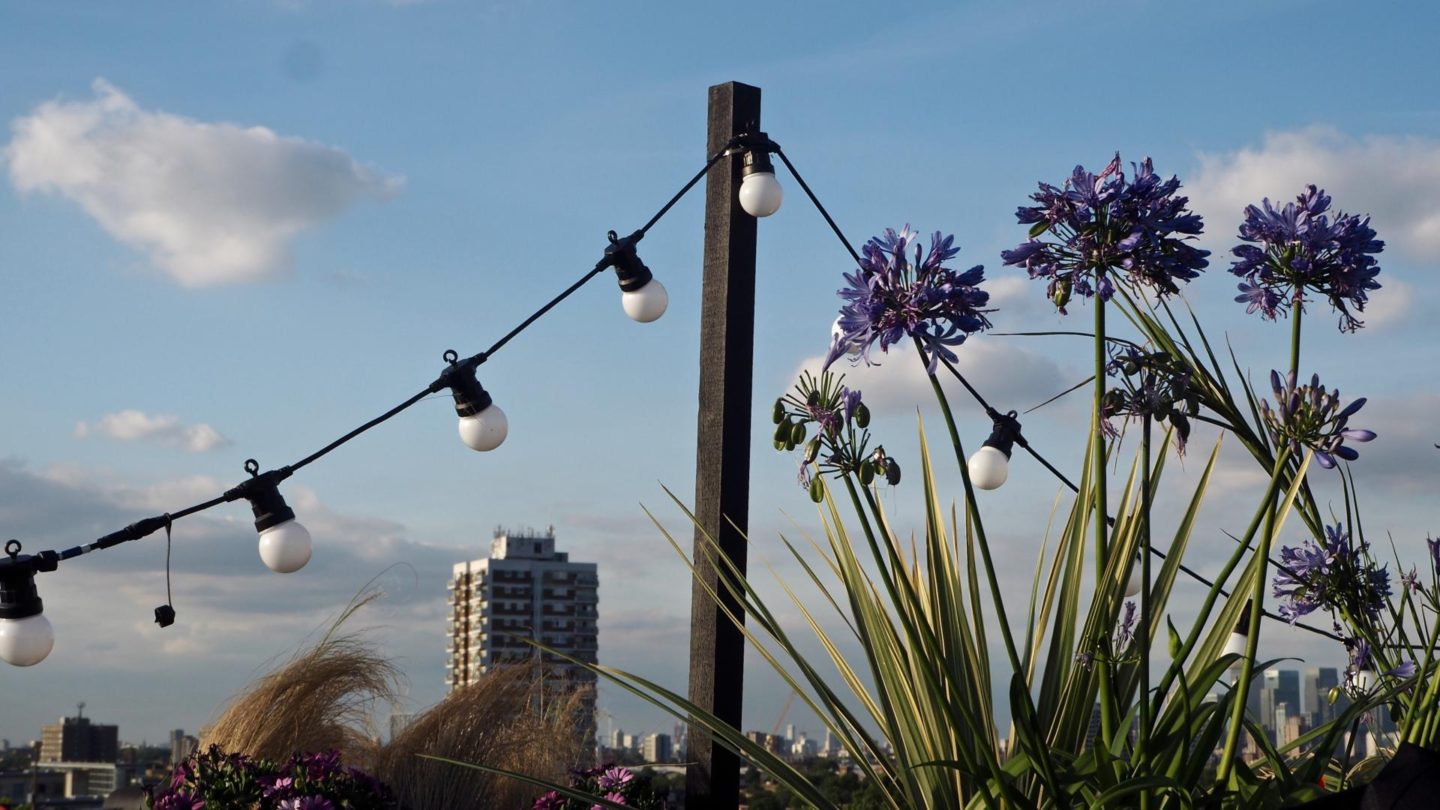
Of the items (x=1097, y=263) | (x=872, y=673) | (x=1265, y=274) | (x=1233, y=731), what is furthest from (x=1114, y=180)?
(x=872, y=673)

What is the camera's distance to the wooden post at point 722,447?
126 inches

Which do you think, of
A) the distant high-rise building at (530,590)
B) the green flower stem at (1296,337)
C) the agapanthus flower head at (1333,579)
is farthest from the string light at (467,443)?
the distant high-rise building at (530,590)

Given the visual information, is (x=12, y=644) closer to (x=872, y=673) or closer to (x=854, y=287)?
(x=872, y=673)

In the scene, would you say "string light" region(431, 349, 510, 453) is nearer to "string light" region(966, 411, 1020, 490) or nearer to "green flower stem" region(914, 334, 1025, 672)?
"string light" region(966, 411, 1020, 490)

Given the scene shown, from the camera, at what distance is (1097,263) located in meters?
1.61

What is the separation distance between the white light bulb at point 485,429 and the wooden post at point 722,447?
51 cm

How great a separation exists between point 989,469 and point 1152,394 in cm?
201

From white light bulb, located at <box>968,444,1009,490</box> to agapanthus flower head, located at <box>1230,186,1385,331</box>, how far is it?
5.88ft

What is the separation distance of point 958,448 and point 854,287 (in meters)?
0.28

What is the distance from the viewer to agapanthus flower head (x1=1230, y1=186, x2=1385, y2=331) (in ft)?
5.80

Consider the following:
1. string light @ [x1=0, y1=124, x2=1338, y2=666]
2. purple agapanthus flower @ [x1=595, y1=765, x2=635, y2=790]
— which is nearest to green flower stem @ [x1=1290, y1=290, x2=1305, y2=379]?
string light @ [x1=0, y1=124, x2=1338, y2=666]

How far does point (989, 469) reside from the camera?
3596 mm

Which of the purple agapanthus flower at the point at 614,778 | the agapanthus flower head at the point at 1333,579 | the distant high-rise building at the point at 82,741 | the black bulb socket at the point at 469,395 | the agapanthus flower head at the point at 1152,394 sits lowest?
the distant high-rise building at the point at 82,741

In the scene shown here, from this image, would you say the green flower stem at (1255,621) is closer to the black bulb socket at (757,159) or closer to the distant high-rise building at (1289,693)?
the distant high-rise building at (1289,693)
